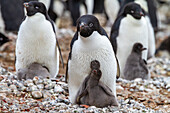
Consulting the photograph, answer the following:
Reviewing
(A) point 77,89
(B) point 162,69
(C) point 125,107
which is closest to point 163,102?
(C) point 125,107

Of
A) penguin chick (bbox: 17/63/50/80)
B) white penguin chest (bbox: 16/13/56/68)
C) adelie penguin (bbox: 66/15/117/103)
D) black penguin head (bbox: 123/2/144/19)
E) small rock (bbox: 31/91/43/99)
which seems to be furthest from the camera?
black penguin head (bbox: 123/2/144/19)

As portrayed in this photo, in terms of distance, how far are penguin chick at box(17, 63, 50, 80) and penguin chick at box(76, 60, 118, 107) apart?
1317 mm

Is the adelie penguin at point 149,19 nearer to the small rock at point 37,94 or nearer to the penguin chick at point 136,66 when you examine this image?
the penguin chick at point 136,66

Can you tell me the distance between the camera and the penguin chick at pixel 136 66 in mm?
6969

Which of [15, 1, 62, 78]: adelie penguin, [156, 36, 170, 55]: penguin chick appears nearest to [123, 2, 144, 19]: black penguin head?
[15, 1, 62, 78]: adelie penguin

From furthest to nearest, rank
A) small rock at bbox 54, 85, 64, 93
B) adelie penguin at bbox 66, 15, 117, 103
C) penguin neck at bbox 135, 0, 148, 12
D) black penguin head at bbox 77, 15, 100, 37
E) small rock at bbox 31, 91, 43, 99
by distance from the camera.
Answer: penguin neck at bbox 135, 0, 148, 12, small rock at bbox 54, 85, 64, 93, small rock at bbox 31, 91, 43, 99, adelie penguin at bbox 66, 15, 117, 103, black penguin head at bbox 77, 15, 100, 37

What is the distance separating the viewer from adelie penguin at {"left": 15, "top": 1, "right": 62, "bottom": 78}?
5887 mm

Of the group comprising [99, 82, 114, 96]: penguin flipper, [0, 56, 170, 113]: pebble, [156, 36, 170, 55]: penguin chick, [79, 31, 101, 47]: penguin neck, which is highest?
[79, 31, 101, 47]: penguin neck

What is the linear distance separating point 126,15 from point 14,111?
3652mm

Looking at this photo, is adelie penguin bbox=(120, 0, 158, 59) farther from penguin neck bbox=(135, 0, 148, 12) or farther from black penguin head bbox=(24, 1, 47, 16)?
black penguin head bbox=(24, 1, 47, 16)

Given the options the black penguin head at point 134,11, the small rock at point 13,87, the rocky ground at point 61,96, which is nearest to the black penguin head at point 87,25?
the rocky ground at point 61,96

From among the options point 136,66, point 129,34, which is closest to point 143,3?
point 129,34

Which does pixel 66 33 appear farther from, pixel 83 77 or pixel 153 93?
pixel 83 77

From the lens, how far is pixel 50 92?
17.1ft
